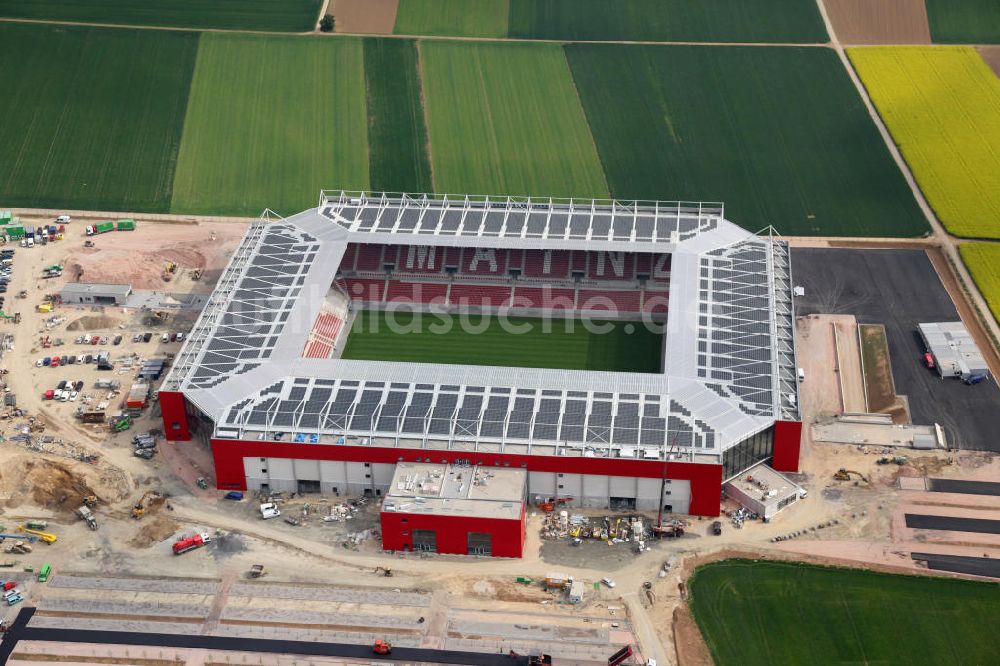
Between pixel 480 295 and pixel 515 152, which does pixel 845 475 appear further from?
pixel 515 152

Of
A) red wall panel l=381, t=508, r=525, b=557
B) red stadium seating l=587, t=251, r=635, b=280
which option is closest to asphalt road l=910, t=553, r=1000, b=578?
red wall panel l=381, t=508, r=525, b=557

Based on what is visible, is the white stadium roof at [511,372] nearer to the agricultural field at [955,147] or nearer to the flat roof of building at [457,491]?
the flat roof of building at [457,491]

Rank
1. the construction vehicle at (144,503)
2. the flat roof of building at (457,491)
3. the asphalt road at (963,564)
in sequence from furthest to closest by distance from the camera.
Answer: the construction vehicle at (144,503) → the flat roof of building at (457,491) → the asphalt road at (963,564)

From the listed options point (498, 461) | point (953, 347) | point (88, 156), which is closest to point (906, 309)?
point (953, 347)

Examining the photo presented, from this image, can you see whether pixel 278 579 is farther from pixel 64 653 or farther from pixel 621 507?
pixel 621 507

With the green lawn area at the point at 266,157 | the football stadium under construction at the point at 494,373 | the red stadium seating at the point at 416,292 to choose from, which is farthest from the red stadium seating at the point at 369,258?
the green lawn area at the point at 266,157
